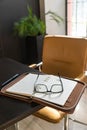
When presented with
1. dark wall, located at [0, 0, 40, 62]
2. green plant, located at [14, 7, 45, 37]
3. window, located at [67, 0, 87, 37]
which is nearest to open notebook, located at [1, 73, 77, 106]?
green plant, located at [14, 7, 45, 37]

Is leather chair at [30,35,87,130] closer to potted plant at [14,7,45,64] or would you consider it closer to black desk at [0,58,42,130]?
black desk at [0,58,42,130]

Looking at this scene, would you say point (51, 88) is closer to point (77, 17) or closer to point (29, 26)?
point (29, 26)

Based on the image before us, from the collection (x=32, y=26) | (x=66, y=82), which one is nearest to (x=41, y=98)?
(x=66, y=82)

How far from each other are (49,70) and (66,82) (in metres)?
0.71

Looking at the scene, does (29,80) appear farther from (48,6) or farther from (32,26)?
(48,6)

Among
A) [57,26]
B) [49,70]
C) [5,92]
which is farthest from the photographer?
[57,26]

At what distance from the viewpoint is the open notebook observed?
0.97 metres

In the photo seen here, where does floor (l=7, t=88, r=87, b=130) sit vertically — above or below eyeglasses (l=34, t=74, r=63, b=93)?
below

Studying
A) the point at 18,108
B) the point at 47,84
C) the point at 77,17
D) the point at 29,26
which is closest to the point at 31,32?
the point at 29,26

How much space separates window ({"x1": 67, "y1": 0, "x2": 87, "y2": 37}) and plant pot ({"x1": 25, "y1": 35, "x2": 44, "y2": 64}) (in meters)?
0.64

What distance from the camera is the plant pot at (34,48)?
2732 mm

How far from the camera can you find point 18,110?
0.90m

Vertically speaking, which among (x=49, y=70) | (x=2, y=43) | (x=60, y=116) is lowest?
(x=60, y=116)

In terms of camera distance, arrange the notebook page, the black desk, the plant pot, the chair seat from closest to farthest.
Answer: the black desk → the notebook page → the chair seat → the plant pot
